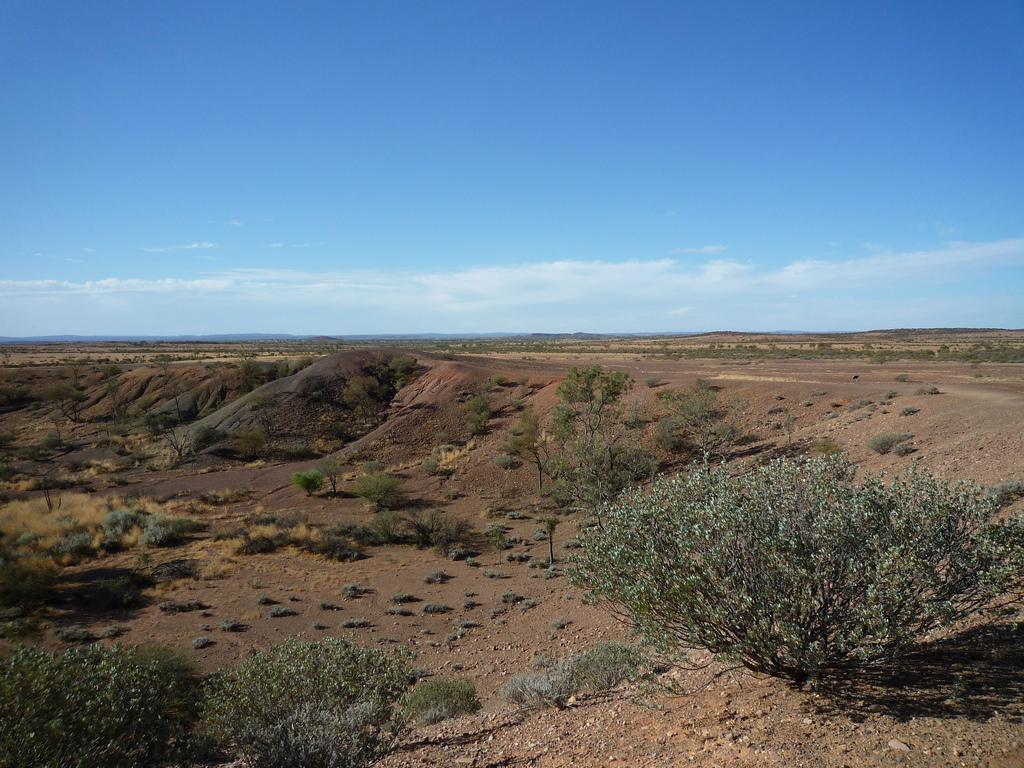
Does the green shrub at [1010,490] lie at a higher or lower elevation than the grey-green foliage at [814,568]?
lower

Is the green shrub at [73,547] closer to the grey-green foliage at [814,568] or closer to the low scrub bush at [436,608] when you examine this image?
the low scrub bush at [436,608]

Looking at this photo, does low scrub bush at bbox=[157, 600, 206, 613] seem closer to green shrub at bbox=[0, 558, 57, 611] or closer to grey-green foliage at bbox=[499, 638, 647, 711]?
green shrub at bbox=[0, 558, 57, 611]

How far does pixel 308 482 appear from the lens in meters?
30.2

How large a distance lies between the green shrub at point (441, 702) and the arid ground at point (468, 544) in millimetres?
417

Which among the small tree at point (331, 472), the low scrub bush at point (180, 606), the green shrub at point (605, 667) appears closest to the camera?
the green shrub at point (605, 667)

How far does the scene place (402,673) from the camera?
23.2 ft

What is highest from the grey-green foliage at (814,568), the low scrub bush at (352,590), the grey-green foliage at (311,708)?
the grey-green foliage at (814,568)

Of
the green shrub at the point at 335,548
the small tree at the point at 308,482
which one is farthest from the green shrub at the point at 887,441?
the small tree at the point at 308,482

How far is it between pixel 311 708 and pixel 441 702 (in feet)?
11.3

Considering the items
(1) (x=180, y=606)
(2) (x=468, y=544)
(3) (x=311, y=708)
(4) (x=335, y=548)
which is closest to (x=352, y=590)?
(4) (x=335, y=548)

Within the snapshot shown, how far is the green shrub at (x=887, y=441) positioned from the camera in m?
20.5

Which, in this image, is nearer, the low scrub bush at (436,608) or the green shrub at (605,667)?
the green shrub at (605,667)

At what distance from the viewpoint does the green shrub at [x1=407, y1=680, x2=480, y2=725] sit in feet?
28.9

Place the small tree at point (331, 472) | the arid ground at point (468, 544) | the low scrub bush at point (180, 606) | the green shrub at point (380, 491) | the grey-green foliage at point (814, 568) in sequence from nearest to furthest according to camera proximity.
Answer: the grey-green foliage at point (814, 568) → the arid ground at point (468, 544) → the low scrub bush at point (180, 606) → the green shrub at point (380, 491) → the small tree at point (331, 472)
